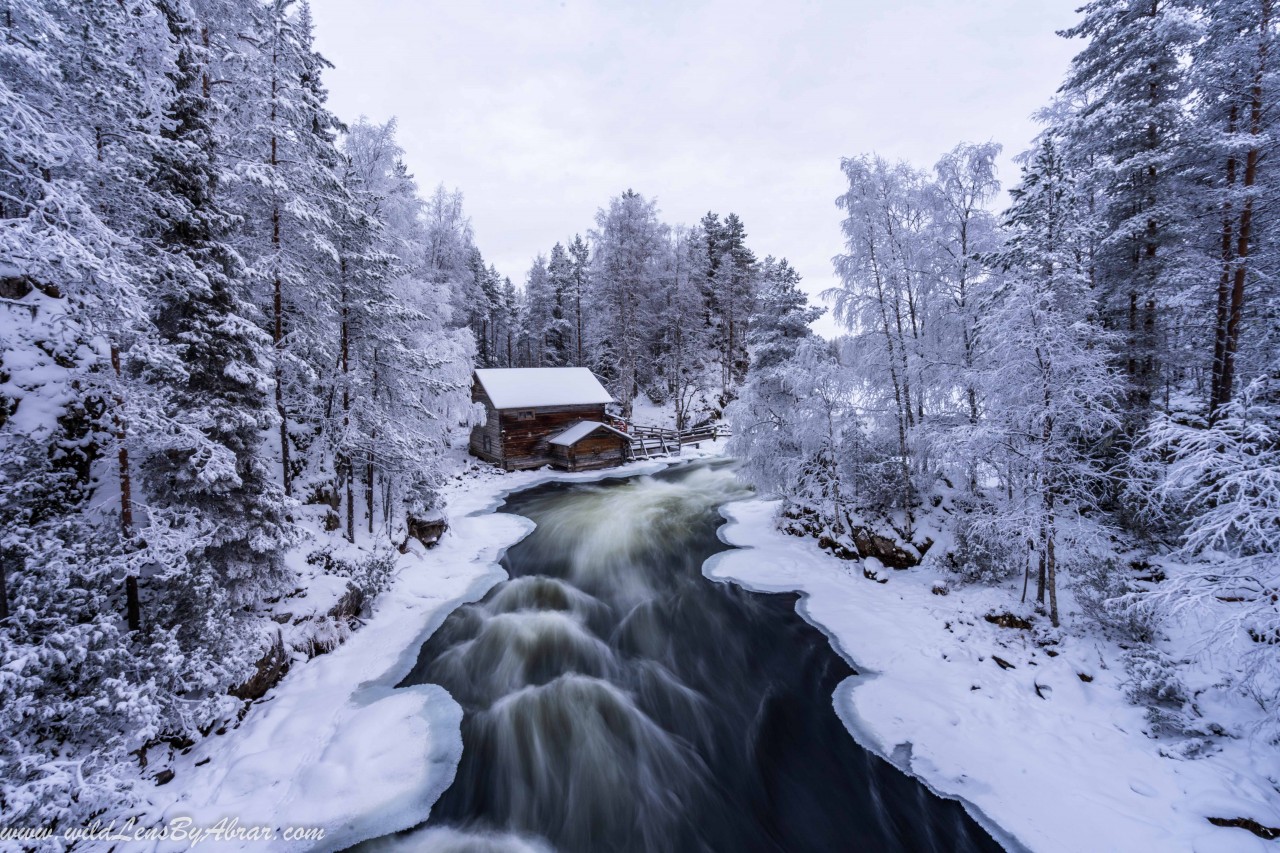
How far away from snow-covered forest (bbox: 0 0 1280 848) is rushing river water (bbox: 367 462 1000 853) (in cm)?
341

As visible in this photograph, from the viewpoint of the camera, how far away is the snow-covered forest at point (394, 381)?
527cm

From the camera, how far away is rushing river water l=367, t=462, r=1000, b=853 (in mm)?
6027

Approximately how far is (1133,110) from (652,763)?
55.3ft

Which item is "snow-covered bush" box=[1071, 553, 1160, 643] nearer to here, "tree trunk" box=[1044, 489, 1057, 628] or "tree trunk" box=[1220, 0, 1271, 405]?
"tree trunk" box=[1044, 489, 1057, 628]

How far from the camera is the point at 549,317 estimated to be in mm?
46812

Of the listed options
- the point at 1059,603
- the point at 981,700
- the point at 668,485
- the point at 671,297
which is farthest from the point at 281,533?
the point at 671,297

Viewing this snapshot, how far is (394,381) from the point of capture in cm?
1352

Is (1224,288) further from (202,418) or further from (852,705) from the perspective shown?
(202,418)

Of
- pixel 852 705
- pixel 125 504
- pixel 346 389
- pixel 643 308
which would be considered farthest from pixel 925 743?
pixel 643 308

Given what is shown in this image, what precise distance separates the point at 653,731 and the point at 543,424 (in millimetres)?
22322

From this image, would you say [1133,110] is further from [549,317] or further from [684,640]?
[549,317]

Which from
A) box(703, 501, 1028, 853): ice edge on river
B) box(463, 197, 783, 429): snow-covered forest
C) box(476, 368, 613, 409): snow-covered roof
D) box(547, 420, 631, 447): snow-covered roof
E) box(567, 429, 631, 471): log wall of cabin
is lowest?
box(703, 501, 1028, 853): ice edge on river

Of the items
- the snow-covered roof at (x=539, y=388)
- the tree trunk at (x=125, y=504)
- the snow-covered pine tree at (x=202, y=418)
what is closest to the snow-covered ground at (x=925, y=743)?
the snow-covered pine tree at (x=202, y=418)

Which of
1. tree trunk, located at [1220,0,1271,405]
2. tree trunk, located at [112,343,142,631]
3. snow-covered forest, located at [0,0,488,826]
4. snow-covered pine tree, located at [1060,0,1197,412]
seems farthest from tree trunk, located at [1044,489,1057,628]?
tree trunk, located at [112,343,142,631]
